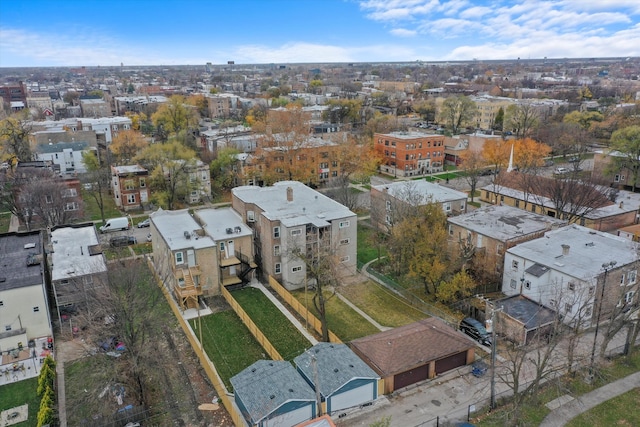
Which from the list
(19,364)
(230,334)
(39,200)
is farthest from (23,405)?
(39,200)

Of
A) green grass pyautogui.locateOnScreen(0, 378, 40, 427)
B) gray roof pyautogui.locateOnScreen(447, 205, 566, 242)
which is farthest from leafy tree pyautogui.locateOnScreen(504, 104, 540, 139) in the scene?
green grass pyautogui.locateOnScreen(0, 378, 40, 427)

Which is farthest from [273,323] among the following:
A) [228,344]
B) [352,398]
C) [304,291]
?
[352,398]

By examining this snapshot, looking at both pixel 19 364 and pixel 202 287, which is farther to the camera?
pixel 202 287

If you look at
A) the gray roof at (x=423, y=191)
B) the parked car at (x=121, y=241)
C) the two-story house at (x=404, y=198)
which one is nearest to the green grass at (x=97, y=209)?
the parked car at (x=121, y=241)

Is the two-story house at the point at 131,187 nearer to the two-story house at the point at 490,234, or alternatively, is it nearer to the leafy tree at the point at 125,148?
the leafy tree at the point at 125,148

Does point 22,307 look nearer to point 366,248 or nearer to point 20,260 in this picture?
point 20,260

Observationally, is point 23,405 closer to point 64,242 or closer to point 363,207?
point 64,242
